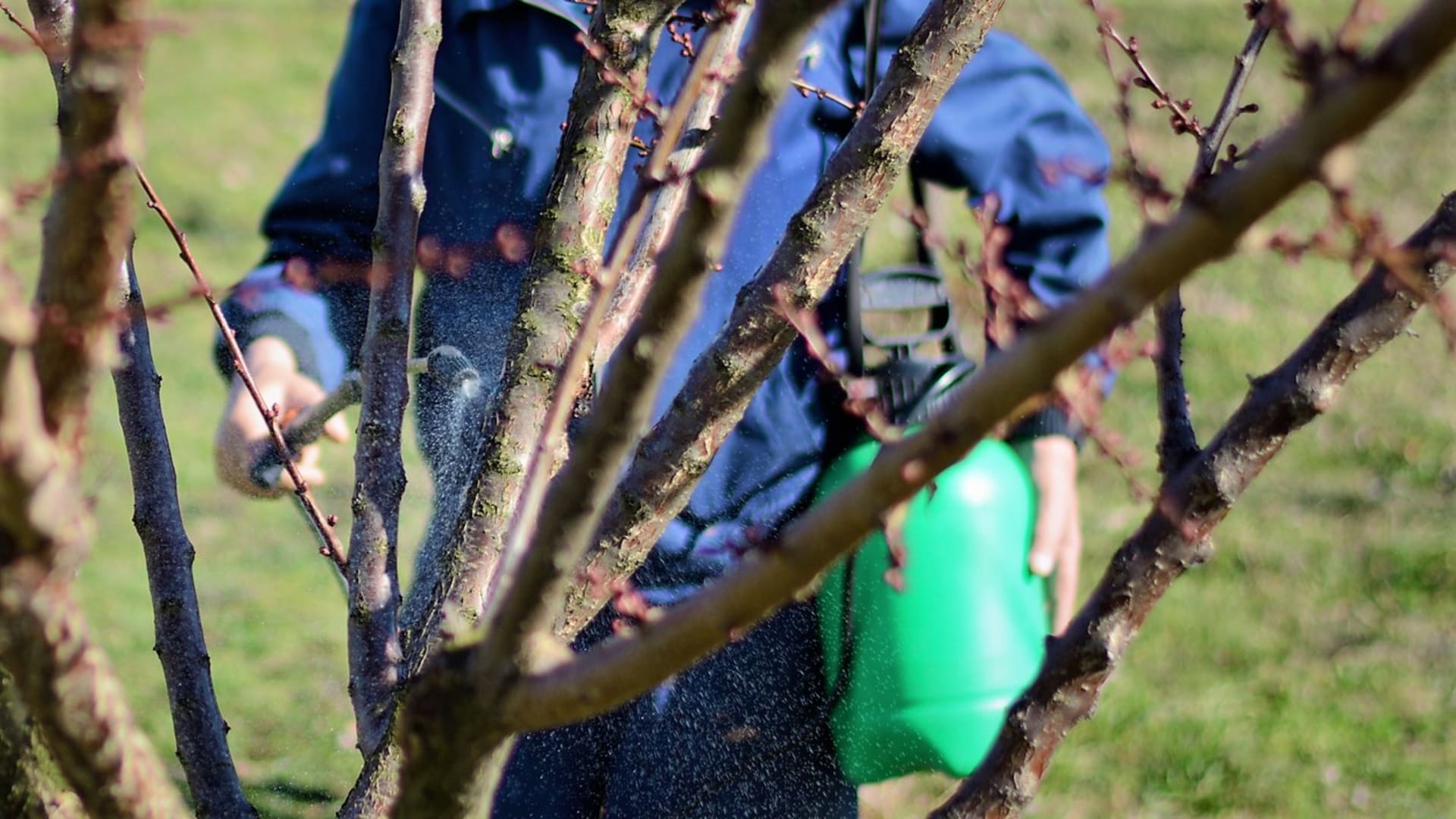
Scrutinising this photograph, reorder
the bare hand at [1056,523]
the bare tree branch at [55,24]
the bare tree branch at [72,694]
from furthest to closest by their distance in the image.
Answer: the bare hand at [1056,523] → the bare tree branch at [55,24] → the bare tree branch at [72,694]

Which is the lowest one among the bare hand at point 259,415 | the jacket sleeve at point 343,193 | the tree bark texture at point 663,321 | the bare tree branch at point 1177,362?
the bare hand at point 259,415

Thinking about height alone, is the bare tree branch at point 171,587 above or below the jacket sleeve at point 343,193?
above

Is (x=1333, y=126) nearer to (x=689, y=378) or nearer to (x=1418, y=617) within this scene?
(x=689, y=378)

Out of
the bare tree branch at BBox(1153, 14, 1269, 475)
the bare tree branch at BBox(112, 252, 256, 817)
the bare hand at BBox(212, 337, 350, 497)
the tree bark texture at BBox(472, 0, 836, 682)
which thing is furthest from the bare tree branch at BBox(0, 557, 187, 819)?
the bare hand at BBox(212, 337, 350, 497)

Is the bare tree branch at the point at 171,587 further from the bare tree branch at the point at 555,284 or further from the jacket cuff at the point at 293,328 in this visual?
the jacket cuff at the point at 293,328

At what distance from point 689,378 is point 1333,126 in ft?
1.92

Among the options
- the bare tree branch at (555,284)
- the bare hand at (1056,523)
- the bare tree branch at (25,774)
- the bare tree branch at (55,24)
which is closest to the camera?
the bare tree branch at (25,774)

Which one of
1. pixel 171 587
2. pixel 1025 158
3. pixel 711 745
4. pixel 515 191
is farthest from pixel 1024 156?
pixel 171 587

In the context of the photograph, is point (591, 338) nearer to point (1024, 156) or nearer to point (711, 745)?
point (711, 745)

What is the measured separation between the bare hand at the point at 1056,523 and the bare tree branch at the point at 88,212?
1343mm

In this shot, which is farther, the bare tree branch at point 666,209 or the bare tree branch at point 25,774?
the bare tree branch at point 666,209

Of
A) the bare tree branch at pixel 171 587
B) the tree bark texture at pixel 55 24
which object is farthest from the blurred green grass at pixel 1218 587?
the bare tree branch at pixel 171 587

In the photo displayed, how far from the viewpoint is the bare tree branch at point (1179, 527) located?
2.85 feet

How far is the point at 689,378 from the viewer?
3.16ft
